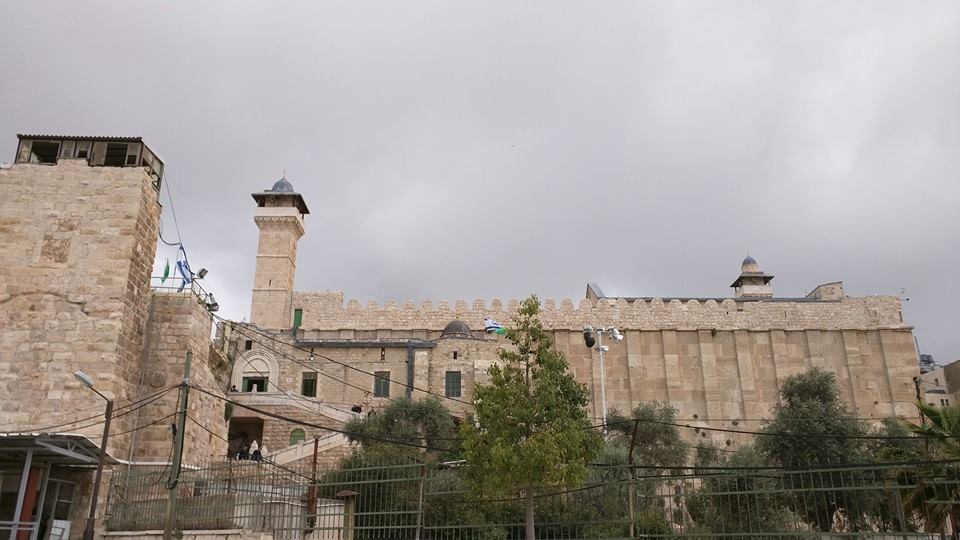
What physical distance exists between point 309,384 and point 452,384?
6.25 metres

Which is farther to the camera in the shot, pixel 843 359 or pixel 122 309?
pixel 843 359

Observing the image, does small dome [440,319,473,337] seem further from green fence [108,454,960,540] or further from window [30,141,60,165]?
green fence [108,454,960,540]

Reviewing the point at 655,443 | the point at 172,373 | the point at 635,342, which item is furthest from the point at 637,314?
the point at 172,373

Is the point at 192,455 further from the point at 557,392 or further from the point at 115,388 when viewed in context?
the point at 557,392

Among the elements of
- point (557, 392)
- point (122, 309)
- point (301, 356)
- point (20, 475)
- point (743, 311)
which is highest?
point (743, 311)

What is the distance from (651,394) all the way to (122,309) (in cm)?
2642

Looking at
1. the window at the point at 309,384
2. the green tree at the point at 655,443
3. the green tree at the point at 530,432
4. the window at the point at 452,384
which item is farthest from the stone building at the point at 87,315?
the window at the point at 452,384

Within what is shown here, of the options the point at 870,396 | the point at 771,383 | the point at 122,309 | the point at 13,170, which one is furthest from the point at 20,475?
the point at 870,396

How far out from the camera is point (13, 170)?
17.8 meters

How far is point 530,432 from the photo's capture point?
12.0 meters

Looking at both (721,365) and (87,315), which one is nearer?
(87,315)

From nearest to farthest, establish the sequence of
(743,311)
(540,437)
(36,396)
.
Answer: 1. (540,437)
2. (36,396)
3. (743,311)

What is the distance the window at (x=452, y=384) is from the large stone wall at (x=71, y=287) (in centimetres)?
1662

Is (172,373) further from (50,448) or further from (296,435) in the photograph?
(296,435)
